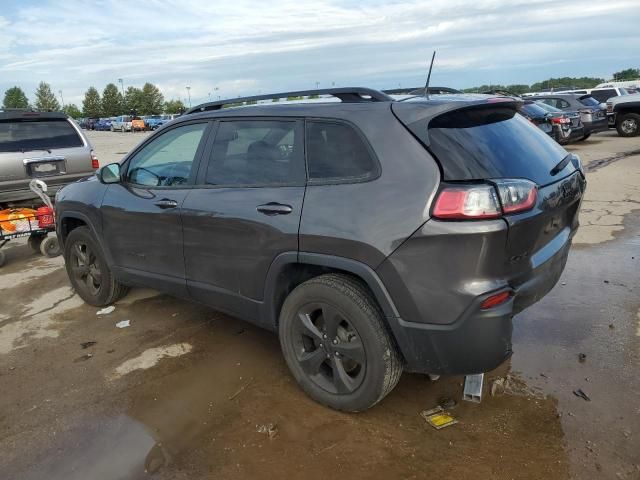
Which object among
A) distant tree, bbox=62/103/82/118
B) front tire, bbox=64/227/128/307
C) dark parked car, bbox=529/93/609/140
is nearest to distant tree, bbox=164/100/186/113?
distant tree, bbox=62/103/82/118

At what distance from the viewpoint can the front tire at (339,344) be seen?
2922 millimetres

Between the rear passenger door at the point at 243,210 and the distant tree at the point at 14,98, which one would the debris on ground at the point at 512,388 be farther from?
the distant tree at the point at 14,98

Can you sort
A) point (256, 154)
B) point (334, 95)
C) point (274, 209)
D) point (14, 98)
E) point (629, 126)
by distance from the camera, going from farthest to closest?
point (14, 98)
point (629, 126)
point (256, 154)
point (334, 95)
point (274, 209)

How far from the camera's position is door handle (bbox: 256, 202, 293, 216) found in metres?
3.18

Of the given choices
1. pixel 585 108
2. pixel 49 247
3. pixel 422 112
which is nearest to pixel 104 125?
pixel 585 108

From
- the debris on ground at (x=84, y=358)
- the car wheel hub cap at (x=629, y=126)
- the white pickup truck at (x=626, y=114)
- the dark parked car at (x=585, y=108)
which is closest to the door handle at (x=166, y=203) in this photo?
the debris on ground at (x=84, y=358)

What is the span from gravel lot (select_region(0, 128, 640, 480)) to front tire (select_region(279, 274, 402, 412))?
0.16 meters

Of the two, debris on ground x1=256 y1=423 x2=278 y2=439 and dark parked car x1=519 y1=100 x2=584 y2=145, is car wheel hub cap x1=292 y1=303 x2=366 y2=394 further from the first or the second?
dark parked car x1=519 y1=100 x2=584 y2=145

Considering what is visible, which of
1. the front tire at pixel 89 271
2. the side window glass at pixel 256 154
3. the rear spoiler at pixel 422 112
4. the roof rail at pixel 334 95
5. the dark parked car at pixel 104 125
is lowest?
the dark parked car at pixel 104 125

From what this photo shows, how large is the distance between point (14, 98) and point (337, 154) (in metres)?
108

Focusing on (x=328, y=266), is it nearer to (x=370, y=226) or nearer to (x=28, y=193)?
(x=370, y=226)

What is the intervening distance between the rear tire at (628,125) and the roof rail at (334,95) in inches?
768

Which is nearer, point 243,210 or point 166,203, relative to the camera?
point 243,210

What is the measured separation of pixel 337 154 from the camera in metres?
3.08
